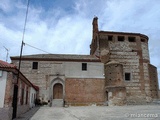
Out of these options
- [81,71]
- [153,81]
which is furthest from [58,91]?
[153,81]

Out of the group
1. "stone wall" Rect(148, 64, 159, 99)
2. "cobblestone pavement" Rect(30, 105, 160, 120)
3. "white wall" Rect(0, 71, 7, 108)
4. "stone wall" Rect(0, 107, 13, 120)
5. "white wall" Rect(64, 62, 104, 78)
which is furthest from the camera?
"stone wall" Rect(148, 64, 159, 99)

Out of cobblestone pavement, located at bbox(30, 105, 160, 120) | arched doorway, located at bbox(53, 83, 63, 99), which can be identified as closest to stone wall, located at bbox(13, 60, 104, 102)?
arched doorway, located at bbox(53, 83, 63, 99)

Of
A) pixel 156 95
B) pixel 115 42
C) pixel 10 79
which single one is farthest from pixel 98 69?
pixel 10 79

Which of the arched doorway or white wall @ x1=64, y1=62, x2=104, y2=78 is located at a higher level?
white wall @ x1=64, y1=62, x2=104, y2=78

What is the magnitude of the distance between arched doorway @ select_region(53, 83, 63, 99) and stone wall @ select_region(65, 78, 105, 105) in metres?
0.80

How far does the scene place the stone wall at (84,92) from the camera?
22.1 metres

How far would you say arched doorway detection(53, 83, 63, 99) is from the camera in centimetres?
2238

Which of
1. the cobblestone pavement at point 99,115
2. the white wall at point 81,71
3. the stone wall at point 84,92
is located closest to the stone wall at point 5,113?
the cobblestone pavement at point 99,115

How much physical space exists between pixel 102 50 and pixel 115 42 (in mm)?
2510

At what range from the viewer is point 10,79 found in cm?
897

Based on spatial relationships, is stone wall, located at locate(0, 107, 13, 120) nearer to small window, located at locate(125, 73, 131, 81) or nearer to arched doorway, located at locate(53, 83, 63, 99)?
arched doorway, located at locate(53, 83, 63, 99)

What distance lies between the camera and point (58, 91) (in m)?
22.5

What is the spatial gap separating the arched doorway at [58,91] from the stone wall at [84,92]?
2.62ft

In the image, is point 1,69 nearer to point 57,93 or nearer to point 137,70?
point 57,93
